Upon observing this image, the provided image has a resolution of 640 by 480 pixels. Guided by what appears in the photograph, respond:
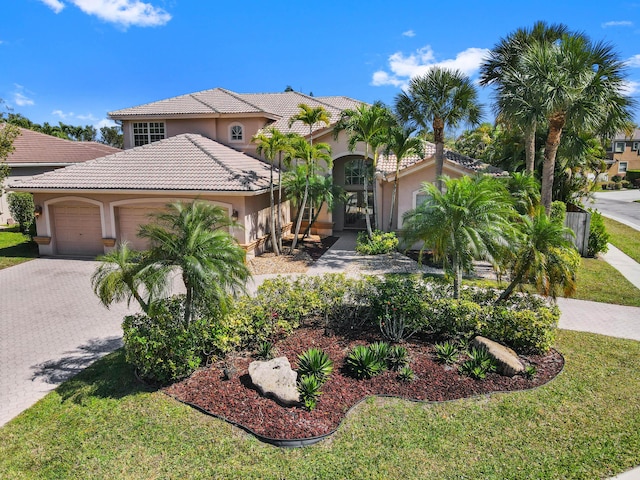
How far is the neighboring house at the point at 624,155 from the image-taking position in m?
64.1

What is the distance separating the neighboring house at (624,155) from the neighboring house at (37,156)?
6691cm

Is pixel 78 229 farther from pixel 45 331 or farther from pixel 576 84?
pixel 576 84

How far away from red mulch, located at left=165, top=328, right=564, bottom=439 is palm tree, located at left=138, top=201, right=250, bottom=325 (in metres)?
1.53

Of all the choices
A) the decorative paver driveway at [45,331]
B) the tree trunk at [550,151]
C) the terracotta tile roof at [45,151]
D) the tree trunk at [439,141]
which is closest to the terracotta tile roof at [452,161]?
the tree trunk at [439,141]

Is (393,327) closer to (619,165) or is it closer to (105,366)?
(105,366)

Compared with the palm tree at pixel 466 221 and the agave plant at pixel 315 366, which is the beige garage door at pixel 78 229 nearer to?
the agave plant at pixel 315 366

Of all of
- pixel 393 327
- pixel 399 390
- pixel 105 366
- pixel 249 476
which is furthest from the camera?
pixel 393 327

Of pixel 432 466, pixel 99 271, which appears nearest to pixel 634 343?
pixel 432 466

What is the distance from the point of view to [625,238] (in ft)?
77.5

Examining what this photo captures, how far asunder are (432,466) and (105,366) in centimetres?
681

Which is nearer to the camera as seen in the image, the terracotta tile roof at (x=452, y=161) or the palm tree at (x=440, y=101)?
the palm tree at (x=440, y=101)

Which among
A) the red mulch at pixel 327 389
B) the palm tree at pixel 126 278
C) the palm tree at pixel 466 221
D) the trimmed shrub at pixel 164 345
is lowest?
the red mulch at pixel 327 389

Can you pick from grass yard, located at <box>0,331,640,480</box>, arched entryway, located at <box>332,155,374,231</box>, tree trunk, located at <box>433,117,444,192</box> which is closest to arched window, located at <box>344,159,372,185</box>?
arched entryway, located at <box>332,155,374,231</box>

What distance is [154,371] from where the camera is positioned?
324 inches
